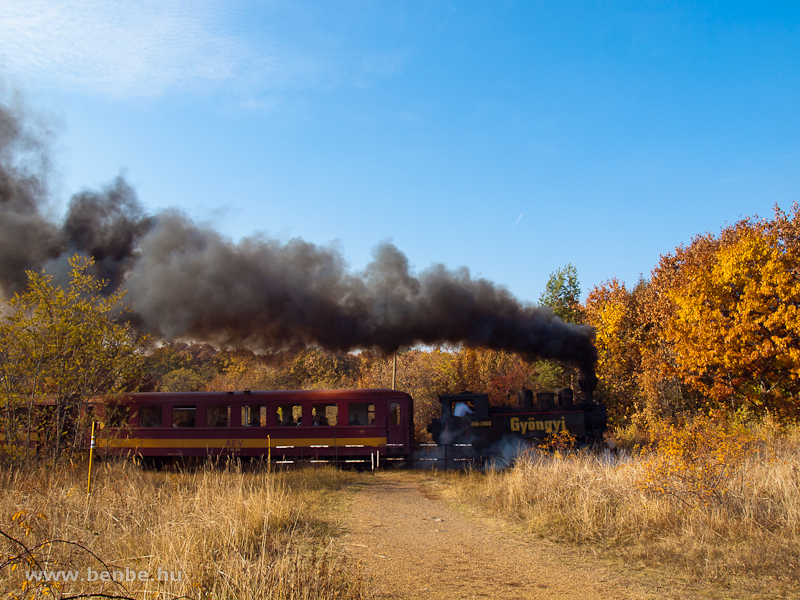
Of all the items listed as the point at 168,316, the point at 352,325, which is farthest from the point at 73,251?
the point at 352,325

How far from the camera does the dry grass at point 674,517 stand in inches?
244

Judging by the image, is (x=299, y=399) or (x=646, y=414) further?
(x=646, y=414)

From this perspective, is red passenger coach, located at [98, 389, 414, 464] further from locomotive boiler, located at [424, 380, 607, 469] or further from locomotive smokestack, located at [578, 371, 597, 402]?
locomotive smokestack, located at [578, 371, 597, 402]

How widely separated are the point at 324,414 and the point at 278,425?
4.80ft

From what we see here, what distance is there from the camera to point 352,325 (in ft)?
65.6

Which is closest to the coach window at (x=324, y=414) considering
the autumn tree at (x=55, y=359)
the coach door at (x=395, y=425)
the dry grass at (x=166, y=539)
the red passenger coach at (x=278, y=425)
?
the red passenger coach at (x=278, y=425)

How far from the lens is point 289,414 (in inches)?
653

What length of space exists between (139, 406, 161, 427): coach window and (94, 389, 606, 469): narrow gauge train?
1.1 inches

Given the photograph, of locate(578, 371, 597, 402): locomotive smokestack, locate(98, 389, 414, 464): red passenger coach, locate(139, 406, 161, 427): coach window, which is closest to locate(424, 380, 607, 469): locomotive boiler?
locate(578, 371, 597, 402): locomotive smokestack

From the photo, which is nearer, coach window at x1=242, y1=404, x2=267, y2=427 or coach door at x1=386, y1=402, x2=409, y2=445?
coach door at x1=386, y1=402, x2=409, y2=445

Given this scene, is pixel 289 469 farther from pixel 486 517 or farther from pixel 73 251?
pixel 73 251

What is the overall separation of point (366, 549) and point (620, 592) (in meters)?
3.23

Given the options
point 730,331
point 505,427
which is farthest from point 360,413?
point 730,331

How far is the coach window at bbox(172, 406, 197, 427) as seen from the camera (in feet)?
55.0
